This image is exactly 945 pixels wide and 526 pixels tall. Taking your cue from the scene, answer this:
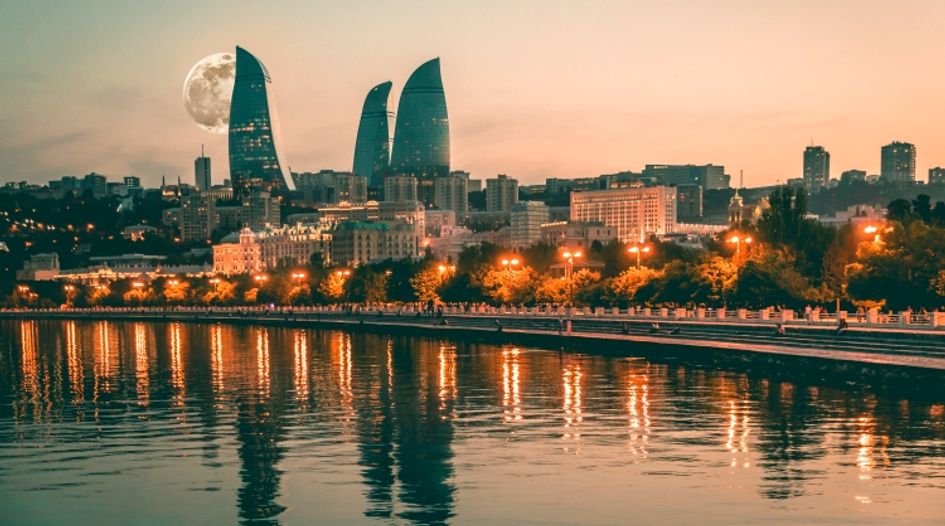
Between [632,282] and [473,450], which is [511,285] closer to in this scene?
[632,282]

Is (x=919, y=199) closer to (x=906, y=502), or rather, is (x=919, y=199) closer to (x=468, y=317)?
(x=468, y=317)

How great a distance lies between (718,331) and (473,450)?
3915 centimetres

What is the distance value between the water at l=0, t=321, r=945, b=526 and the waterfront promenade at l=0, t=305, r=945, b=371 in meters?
3.00

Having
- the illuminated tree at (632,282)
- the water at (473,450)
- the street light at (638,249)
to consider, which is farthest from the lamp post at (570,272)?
the water at (473,450)

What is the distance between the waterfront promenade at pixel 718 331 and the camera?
172 feet

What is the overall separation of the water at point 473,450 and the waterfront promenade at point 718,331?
3.00 m

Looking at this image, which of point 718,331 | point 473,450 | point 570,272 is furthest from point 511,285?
point 473,450

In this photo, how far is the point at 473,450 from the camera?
34531mm

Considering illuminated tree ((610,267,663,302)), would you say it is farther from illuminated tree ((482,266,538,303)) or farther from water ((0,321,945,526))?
water ((0,321,945,526))

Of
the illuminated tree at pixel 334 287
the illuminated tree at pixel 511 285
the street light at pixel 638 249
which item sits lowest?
the illuminated tree at pixel 334 287

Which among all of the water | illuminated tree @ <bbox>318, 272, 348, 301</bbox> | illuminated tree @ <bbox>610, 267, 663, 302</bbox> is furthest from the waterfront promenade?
illuminated tree @ <bbox>318, 272, 348, 301</bbox>

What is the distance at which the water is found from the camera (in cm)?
2670

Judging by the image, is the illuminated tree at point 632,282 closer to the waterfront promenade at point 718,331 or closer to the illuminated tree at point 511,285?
the waterfront promenade at point 718,331

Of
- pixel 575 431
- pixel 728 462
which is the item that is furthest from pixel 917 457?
pixel 575 431
